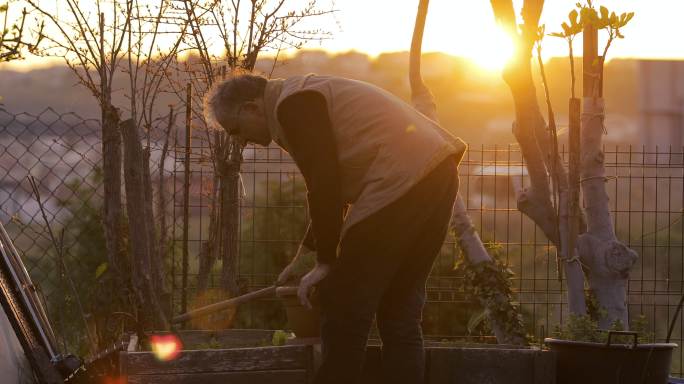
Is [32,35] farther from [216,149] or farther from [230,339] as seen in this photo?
[230,339]

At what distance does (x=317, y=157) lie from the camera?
3045 mm

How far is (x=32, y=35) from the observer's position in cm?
559

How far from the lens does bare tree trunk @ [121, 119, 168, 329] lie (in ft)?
15.6

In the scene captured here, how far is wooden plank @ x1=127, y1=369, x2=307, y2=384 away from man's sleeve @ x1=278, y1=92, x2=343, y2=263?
0.82 metres

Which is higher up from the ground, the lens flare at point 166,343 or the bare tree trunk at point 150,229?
the bare tree trunk at point 150,229

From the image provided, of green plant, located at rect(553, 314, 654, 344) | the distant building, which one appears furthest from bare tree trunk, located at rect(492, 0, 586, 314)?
the distant building

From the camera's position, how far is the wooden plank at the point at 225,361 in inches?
147

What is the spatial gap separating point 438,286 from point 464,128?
28.8 metres

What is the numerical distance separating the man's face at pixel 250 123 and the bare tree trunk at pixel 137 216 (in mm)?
1644

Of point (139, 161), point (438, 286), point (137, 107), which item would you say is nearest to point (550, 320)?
point (438, 286)

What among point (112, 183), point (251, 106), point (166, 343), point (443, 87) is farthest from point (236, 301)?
point (443, 87)

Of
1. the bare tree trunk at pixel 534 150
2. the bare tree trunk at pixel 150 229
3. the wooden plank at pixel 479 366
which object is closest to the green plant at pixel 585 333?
the wooden plank at pixel 479 366

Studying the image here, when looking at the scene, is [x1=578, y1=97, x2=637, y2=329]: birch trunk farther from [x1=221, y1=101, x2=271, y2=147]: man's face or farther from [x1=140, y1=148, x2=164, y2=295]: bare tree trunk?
[x1=221, y1=101, x2=271, y2=147]: man's face

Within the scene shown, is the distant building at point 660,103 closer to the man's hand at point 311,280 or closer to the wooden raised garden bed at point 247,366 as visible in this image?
the wooden raised garden bed at point 247,366
